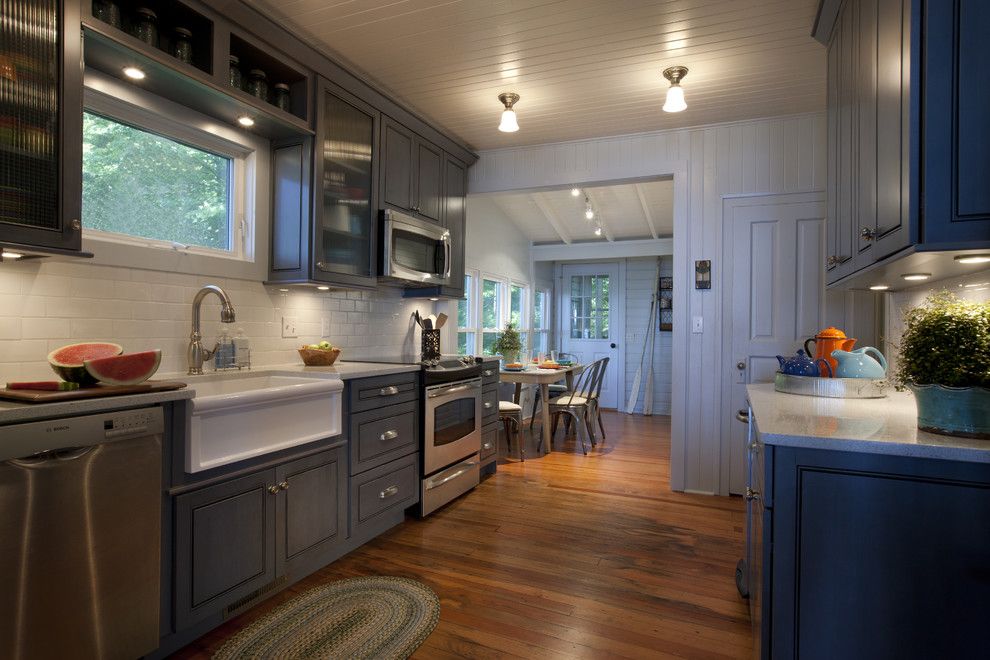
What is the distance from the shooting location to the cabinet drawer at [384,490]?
2.63 meters

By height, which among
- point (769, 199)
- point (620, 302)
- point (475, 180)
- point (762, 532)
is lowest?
point (762, 532)

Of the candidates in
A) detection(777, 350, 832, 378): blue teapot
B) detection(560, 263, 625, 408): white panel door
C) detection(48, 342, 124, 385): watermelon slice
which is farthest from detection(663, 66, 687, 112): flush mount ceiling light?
detection(560, 263, 625, 408): white panel door

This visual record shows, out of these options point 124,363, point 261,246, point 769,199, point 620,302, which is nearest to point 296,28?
point 261,246

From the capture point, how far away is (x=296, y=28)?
2551 mm

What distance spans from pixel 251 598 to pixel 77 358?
111cm

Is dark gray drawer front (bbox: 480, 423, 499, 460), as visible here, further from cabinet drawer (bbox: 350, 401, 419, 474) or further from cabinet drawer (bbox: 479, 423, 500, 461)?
cabinet drawer (bbox: 350, 401, 419, 474)

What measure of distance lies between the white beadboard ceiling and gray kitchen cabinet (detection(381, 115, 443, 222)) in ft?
0.71

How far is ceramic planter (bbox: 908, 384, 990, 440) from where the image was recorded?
3.85 feet

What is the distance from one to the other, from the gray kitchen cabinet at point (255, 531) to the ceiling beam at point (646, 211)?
161 inches

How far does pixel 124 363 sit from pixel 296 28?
178 centimetres

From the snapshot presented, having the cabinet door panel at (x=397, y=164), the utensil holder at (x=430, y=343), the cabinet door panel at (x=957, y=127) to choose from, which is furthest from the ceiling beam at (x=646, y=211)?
the cabinet door panel at (x=957, y=127)

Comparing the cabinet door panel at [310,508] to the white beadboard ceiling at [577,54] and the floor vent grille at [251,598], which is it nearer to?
the floor vent grille at [251,598]

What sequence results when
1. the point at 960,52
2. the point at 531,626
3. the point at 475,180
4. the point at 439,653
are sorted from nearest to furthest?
the point at 960,52
the point at 439,653
the point at 531,626
the point at 475,180

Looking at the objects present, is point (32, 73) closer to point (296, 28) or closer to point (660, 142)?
point (296, 28)
